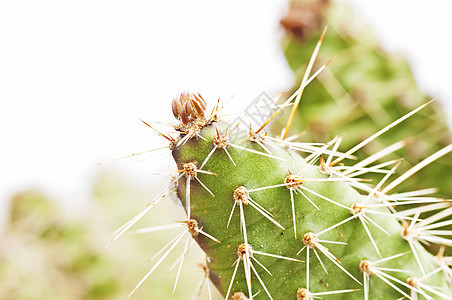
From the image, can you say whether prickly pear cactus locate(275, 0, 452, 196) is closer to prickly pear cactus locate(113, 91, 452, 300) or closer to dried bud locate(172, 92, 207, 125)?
prickly pear cactus locate(113, 91, 452, 300)

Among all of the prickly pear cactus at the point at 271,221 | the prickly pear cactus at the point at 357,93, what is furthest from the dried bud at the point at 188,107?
the prickly pear cactus at the point at 357,93

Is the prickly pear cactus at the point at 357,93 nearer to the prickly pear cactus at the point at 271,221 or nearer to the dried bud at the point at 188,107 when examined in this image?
the prickly pear cactus at the point at 271,221

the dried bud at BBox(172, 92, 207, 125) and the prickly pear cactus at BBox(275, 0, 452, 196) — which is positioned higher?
the dried bud at BBox(172, 92, 207, 125)

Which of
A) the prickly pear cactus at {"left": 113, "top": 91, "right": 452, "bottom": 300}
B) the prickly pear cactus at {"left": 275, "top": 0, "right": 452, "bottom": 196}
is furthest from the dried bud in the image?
the prickly pear cactus at {"left": 275, "top": 0, "right": 452, "bottom": 196}

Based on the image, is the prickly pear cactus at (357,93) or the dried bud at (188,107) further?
the prickly pear cactus at (357,93)

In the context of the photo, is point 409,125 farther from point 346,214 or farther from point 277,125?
point 346,214

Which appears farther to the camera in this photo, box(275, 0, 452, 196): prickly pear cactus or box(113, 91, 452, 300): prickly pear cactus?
box(275, 0, 452, 196): prickly pear cactus
